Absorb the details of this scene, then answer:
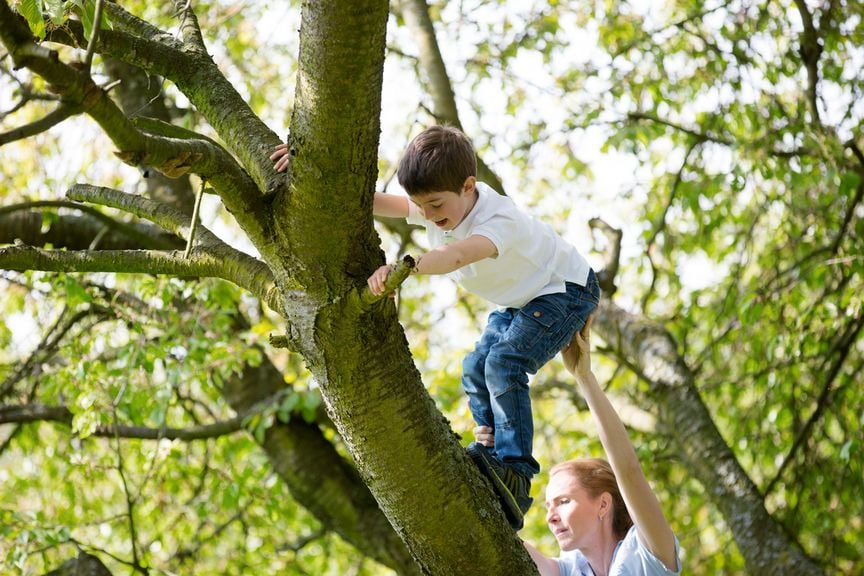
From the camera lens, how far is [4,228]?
5031 mm

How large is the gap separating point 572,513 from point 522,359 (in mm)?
636

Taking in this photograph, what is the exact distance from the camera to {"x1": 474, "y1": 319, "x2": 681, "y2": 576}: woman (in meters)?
2.74

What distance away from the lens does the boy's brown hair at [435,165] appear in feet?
8.48

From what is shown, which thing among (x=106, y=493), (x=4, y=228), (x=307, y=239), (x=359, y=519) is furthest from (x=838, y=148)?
(x=106, y=493)

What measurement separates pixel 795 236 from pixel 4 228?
450 cm

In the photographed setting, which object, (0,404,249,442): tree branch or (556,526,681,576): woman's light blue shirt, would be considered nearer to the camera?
(556,526,681,576): woman's light blue shirt

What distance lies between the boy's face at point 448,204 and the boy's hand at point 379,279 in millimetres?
662

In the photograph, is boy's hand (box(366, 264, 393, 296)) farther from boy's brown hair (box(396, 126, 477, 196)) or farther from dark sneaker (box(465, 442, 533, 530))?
dark sneaker (box(465, 442, 533, 530))

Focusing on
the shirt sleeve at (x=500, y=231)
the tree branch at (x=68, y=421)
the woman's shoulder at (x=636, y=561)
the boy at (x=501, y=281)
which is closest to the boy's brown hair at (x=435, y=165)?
the boy at (x=501, y=281)

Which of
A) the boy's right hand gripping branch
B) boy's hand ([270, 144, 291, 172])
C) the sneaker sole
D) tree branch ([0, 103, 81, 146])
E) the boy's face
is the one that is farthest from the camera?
the boy's face

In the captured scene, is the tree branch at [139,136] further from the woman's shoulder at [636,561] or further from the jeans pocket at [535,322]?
the woman's shoulder at [636,561]

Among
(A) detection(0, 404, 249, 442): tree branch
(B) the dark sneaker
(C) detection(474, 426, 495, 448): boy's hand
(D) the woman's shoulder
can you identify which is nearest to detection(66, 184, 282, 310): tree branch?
(B) the dark sneaker

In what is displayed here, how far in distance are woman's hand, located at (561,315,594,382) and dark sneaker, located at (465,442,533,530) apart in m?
0.38

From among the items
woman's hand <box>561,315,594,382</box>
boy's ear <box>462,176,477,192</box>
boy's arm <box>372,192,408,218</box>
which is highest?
boy's arm <box>372,192,408,218</box>
